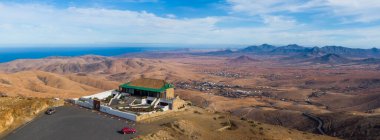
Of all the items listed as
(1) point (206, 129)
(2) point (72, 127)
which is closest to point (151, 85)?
(1) point (206, 129)

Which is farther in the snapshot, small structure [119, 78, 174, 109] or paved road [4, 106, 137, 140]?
small structure [119, 78, 174, 109]

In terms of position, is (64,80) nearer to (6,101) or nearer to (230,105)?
(230,105)

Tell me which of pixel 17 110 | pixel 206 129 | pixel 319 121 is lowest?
pixel 319 121

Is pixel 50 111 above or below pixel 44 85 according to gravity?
above

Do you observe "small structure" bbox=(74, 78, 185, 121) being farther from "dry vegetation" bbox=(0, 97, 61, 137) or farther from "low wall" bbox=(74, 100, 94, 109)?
"dry vegetation" bbox=(0, 97, 61, 137)

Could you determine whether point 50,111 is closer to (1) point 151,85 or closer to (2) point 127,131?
(2) point 127,131

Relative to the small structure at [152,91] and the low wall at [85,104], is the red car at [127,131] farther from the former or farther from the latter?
the low wall at [85,104]

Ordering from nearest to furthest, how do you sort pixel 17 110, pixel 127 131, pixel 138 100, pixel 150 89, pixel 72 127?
pixel 127 131
pixel 72 127
pixel 17 110
pixel 138 100
pixel 150 89

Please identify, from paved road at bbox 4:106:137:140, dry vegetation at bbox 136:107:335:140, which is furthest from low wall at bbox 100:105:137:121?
dry vegetation at bbox 136:107:335:140
